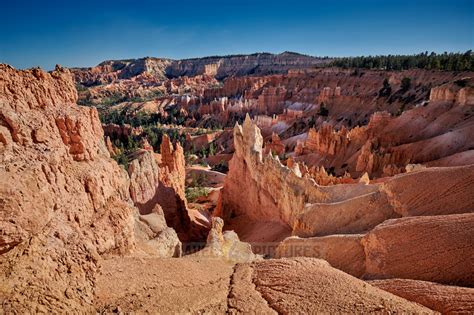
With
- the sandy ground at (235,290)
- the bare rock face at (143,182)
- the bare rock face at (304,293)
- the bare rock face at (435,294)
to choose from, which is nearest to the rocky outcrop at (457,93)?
the bare rock face at (143,182)

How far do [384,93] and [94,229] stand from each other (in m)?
72.8

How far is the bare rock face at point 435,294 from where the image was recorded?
6973 mm

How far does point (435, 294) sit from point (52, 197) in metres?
10.2

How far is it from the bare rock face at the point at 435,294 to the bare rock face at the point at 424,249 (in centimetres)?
93

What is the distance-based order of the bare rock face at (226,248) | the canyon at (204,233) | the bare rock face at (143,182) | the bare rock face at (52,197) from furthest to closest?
the bare rock face at (143,182) → the bare rock face at (226,248) → the canyon at (204,233) → the bare rock face at (52,197)

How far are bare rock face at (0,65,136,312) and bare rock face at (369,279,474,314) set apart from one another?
7534 mm

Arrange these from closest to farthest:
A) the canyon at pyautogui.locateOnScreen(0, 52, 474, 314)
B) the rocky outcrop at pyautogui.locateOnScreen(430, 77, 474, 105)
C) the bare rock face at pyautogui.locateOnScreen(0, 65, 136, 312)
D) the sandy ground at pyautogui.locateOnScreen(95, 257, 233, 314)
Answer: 1. the bare rock face at pyautogui.locateOnScreen(0, 65, 136, 312)
2. the canyon at pyautogui.locateOnScreen(0, 52, 474, 314)
3. the sandy ground at pyautogui.locateOnScreen(95, 257, 233, 314)
4. the rocky outcrop at pyautogui.locateOnScreen(430, 77, 474, 105)

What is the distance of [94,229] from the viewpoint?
10531 mm

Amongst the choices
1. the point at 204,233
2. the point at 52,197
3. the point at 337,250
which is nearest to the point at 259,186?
the point at 204,233

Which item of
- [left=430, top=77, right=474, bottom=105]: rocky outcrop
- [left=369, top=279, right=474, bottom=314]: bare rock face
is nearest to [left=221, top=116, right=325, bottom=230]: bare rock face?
[left=369, top=279, right=474, bottom=314]: bare rock face

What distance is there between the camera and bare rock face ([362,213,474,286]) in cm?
869

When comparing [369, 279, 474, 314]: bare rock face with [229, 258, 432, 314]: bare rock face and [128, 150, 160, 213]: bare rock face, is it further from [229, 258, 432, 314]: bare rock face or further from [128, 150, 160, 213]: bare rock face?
[128, 150, 160, 213]: bare rock face

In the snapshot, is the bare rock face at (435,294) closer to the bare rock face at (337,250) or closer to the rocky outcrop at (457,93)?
the bare rock face at (337,250)

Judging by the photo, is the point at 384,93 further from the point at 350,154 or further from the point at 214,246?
the point at 214,246
